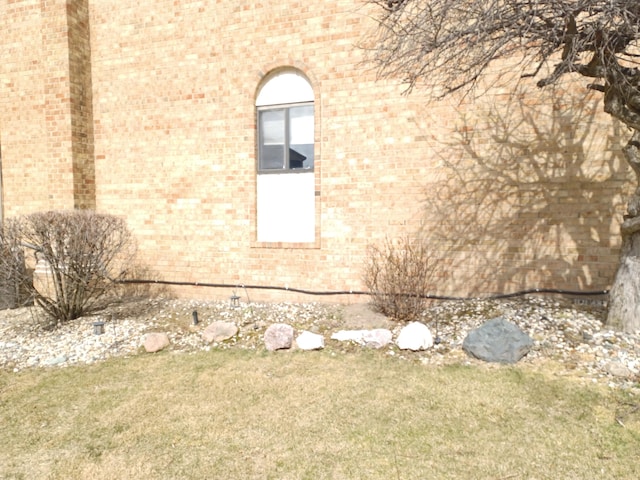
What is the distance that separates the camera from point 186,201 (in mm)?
7602

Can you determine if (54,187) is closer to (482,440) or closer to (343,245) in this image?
(343,245)

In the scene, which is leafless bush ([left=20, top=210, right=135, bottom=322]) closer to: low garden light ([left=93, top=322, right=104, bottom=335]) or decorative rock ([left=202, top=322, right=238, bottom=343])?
low garden light ([left=93, top=322, right=104, bottom=335])

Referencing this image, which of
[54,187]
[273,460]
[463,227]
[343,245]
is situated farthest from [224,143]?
[273,460]

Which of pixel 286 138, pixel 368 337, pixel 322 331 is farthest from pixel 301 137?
pixel 368 337

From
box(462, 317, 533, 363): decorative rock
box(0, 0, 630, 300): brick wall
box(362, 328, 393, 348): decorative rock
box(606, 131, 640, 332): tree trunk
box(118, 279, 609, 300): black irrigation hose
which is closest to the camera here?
box(462, 317, 533, 363): decorative rock

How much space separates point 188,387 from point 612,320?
5.15 meters

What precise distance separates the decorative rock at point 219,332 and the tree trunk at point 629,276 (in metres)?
5.03

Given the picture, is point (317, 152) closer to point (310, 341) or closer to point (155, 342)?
point (310, 341)

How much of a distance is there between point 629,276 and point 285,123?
5823mm

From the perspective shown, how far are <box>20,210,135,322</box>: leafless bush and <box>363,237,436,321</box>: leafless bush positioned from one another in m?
4.32

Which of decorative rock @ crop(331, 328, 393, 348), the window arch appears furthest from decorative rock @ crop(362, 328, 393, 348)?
the window arch

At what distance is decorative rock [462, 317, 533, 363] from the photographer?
4359 mm

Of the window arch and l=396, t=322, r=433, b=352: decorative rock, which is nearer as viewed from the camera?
l=396, t=322, r=433, b=352: decorative rock

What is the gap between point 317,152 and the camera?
270 inches
